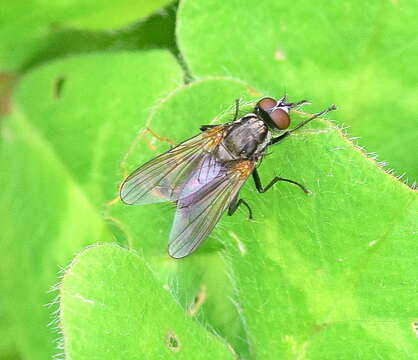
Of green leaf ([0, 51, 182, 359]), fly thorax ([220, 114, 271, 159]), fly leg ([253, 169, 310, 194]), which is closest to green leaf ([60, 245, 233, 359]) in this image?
fly leg ([253, 169, 310, 194])

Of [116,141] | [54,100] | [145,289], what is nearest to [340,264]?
[145,289]

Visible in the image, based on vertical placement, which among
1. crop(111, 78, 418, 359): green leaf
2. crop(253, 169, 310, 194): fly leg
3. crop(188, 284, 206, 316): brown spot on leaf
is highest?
crop(253, 169, 310, 194): fly leg

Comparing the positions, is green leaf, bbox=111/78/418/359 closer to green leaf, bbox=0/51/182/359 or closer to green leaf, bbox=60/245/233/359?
green leaf, bbox=60/245/233/359

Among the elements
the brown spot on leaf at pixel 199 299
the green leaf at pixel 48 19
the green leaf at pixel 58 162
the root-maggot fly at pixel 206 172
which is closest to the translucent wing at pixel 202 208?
the root-maggot fly at pixel 206 172

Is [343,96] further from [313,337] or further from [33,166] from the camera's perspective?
[33,166]

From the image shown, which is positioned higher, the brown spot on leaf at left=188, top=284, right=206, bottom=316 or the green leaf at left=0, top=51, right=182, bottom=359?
the green leaf at left=0, top=51, right=182, bottom=359

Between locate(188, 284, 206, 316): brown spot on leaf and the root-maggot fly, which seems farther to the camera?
locate(188, 284, 206, 316): brown spot on leaf

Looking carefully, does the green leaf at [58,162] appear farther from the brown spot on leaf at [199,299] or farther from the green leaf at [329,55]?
the brown spot on leaf at [199,299]

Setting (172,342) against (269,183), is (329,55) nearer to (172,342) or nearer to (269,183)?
(269,183)
